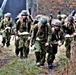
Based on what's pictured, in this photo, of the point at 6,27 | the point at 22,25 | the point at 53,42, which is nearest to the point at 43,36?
the point at 53,42

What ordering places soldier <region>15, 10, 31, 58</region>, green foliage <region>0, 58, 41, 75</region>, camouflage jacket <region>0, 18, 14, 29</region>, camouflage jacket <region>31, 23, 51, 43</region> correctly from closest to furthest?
green foliage <region>0, 58, 41, 75</region>
camouflage jacket <region>31, 23, 51, 43</region>
soldier <region>15, 10, 31, 58</region>
camouflage jacket <region>0, 18, 14, 29</region>

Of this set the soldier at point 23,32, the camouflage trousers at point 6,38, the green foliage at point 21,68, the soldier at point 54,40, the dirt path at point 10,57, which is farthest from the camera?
the camouflage trousers at point 6,38

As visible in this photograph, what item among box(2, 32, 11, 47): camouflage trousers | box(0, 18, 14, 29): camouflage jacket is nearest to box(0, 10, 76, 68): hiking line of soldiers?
box(0, 18, 14, 29): camouflage jacket

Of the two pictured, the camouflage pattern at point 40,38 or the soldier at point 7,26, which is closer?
the camouflage pattern at point 40,38

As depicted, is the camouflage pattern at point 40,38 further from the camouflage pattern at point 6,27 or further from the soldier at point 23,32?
the camouflage pattern at point 6,27

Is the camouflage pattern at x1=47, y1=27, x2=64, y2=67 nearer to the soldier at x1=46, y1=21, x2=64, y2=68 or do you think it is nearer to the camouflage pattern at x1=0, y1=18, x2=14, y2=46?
the soldier at x1=46, y1=21, x2=64, y2=68

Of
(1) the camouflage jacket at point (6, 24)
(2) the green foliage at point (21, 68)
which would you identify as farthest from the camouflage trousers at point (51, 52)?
(1) the camouflage jacket at point (6, 24)

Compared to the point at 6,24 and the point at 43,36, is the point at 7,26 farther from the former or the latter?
the point at 43,36

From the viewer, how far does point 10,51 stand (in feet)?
53.0

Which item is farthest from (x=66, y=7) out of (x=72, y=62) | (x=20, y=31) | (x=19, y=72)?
(x=72, y=62)

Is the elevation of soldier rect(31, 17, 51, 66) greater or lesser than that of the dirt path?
greater

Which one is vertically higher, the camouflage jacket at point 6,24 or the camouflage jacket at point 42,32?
A: the camouflage jacket at point 42,32

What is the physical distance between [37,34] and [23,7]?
724 inches

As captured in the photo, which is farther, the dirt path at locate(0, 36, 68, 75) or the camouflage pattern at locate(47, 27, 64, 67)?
the camouflage pattern at locate(47, 27, 64, 67)
